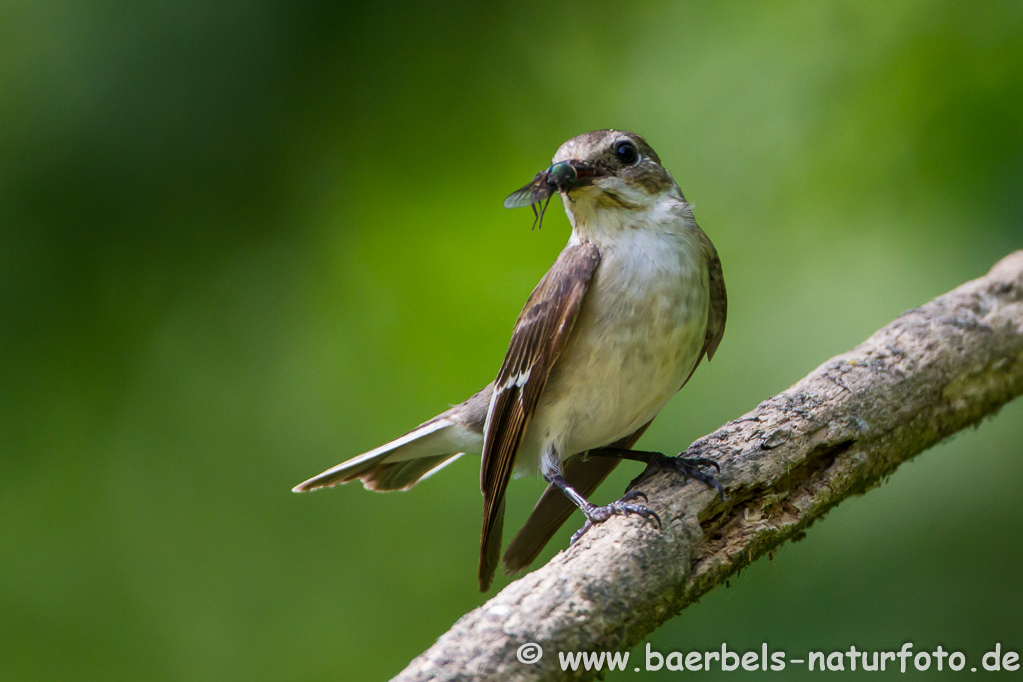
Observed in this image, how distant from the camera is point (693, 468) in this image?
2.62 m

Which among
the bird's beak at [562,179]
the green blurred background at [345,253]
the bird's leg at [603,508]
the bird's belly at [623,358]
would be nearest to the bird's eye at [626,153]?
the bird's beak at [562,179]

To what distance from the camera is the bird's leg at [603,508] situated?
7.54 feet

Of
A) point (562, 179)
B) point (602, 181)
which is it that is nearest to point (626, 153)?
point (602, 181)

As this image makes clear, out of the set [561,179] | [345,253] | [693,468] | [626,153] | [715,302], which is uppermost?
[345,253]

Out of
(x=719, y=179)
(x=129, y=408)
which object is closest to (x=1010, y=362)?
(x=719, y=179)

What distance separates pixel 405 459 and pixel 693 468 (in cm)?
118

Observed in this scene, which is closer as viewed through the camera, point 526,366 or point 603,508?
point 603,508

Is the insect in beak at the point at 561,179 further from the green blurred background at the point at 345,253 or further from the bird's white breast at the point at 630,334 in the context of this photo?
the green blurred background at the point at 345,253

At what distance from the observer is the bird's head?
271 cm

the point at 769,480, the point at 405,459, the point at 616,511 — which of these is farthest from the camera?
the point at 405,459

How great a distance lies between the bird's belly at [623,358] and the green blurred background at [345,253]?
1.11 m

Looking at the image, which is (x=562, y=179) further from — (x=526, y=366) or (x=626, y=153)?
(x=526, y=366)

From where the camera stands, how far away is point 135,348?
169 inches

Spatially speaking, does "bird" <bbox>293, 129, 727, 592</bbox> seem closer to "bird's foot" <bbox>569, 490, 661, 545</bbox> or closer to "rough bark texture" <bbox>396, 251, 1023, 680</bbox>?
"bird's foot" <bbox>569, 490, 661, 545</bbox>
